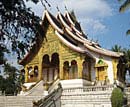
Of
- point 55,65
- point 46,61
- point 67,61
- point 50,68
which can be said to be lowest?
point 50,68

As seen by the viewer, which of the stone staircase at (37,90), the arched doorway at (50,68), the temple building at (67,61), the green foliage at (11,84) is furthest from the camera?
the green foliage at (11,84)

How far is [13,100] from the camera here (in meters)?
24.9

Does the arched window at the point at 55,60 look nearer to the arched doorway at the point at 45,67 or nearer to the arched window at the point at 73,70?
the arched doorway at the point at 45,67

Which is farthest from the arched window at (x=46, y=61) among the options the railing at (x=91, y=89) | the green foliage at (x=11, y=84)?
the green foliage at (x=11, y=84)

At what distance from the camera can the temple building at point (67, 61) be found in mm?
30641

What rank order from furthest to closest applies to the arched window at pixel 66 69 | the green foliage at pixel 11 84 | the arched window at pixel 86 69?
the green foliage at pixel 11 84
the arched window at pixel 66 69
the arched window at pixel 86 69

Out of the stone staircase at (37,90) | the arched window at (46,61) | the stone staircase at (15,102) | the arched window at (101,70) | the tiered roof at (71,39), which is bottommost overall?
the stone staircase at (15,102)

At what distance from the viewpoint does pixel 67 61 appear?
104 ft

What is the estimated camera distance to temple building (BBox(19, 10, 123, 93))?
101 feet

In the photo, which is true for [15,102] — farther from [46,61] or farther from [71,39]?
[71,39]

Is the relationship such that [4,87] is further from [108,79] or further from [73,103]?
[73,103]

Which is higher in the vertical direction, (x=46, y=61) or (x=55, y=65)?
(x=46, y=61)

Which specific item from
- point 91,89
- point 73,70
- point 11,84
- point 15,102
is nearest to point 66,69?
point 73,70

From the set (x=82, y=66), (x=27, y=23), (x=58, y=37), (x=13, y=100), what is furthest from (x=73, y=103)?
(x=27, y=23)
